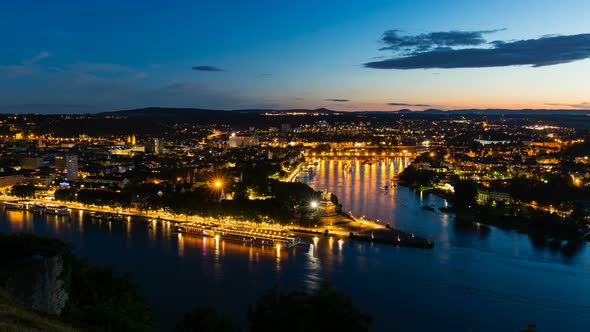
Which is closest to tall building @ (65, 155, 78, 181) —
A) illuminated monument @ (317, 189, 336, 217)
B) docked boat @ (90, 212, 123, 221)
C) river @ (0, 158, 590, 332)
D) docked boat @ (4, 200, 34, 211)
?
docked boat @ (4, 200, 34, 211)

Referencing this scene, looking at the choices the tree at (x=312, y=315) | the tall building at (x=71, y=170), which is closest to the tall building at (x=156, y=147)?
the tall building at (x=71, y=170)

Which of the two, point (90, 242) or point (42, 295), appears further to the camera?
point (90, 242)

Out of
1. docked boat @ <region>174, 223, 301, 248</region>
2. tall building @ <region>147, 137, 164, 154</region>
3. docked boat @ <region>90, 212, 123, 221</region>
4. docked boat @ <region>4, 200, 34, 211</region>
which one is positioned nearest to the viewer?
docked boat @ <region>174, 223, 301, 248</region>

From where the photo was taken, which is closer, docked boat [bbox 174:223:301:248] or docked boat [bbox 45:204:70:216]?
docked boat [bbox 174:223:301:248]

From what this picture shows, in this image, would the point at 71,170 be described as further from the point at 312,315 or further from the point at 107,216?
the point at 312,315

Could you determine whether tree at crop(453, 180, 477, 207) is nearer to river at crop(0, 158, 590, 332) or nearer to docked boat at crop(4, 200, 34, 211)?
river at crop(0, 158, 590, 332)

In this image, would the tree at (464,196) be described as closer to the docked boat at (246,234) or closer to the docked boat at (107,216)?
the docked boat at (246,234)

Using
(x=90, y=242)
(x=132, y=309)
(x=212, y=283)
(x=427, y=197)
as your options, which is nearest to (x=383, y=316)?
(x=212, y=283)

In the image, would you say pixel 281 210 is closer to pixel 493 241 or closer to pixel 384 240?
pixel 384 240
